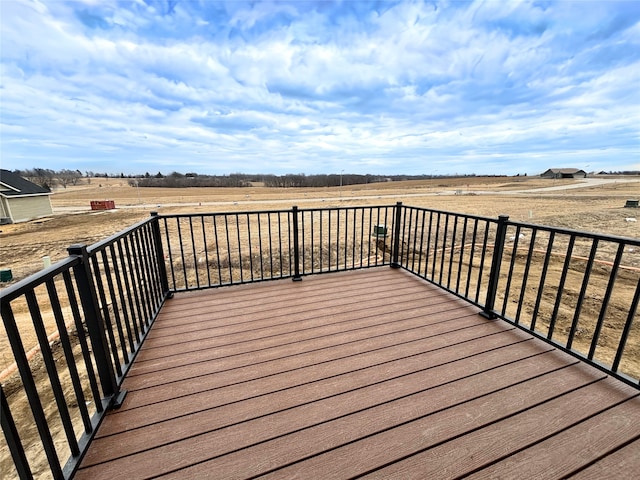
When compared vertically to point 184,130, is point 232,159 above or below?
below

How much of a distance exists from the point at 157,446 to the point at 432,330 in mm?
2022

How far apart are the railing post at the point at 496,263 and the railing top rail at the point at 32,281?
2792 millimetres

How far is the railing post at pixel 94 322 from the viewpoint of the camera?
51.6 inches

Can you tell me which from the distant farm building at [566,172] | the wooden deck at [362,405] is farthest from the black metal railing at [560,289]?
the distant farm building at [566,172]

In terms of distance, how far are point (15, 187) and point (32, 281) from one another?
23431 mm

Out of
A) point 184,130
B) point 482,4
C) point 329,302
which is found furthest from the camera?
point 184,130

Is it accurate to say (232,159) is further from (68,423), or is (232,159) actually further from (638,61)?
(68,423)

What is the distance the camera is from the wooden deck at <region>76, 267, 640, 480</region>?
122 centimetres

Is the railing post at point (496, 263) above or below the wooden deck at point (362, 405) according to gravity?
above

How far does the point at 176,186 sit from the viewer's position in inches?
2112

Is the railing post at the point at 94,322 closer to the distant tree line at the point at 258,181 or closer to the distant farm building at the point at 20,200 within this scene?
the distant farm building at the point at 20,200

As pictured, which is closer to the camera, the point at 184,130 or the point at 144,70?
the point at 144,70

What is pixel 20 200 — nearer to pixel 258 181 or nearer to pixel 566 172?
pixel 258 181

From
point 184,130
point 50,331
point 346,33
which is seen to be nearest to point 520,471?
point 50,331
